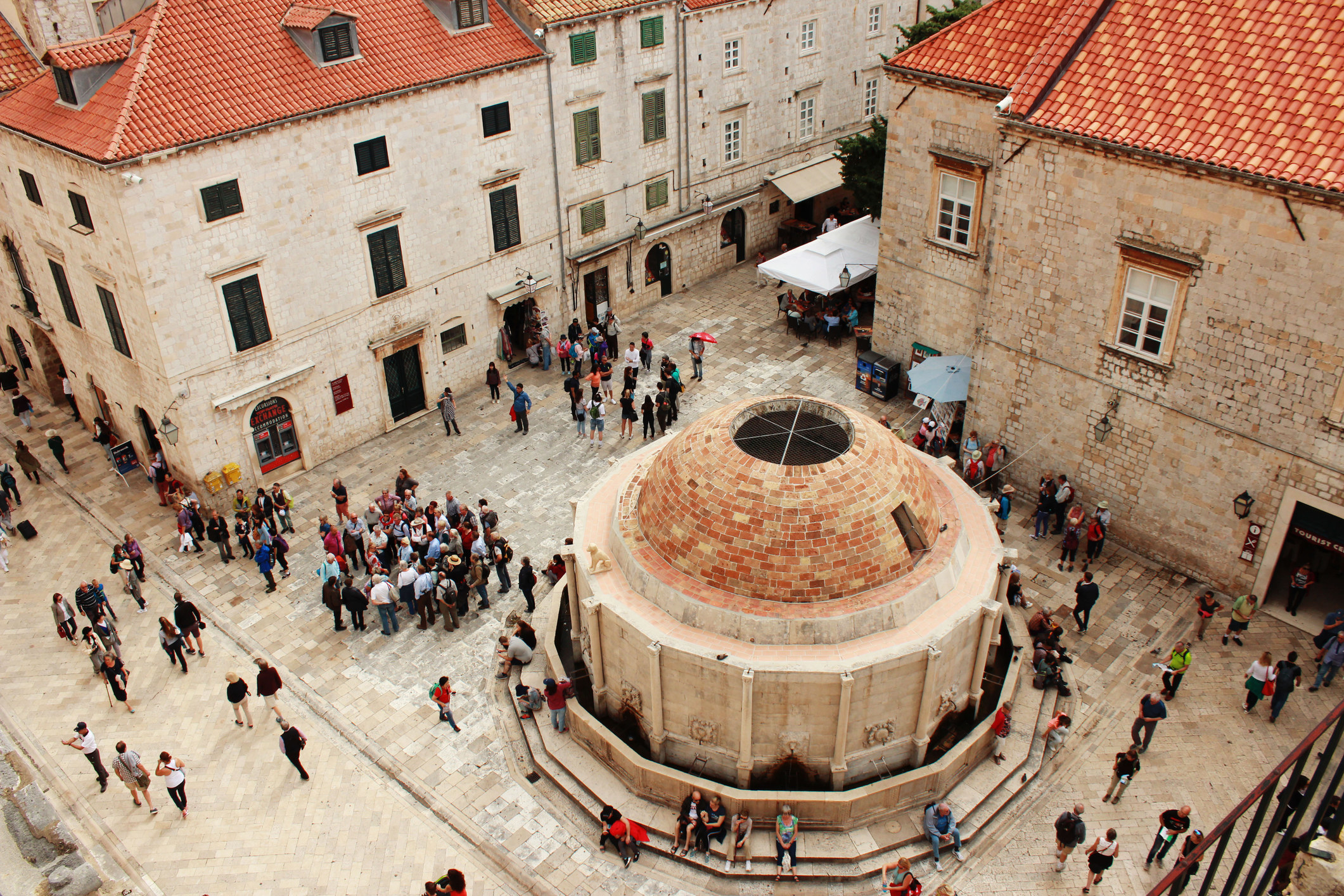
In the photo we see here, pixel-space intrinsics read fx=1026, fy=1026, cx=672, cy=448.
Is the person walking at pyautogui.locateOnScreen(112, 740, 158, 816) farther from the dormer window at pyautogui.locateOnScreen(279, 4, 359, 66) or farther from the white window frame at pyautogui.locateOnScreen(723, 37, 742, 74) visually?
the white window frame at pyautogui.locateOnScreen(723, 37, 742, 74)

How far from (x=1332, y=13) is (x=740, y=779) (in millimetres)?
18172

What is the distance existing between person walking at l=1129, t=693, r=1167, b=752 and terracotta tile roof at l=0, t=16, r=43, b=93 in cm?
3007

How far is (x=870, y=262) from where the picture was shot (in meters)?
32.2

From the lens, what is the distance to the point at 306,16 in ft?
83.0

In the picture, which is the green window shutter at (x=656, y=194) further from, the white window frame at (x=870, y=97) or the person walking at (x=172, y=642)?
the person walking at (x=172, y=642)

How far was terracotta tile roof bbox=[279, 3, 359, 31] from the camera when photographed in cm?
2505

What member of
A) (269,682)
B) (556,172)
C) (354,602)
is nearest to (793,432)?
(354,602)

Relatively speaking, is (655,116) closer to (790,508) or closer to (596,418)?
(596,418)

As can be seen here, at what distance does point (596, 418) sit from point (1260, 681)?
16809mm

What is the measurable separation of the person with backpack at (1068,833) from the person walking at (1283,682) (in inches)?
195

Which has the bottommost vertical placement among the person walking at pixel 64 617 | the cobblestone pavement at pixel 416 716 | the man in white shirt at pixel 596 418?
the cobblestone pavement at pixel 416 716

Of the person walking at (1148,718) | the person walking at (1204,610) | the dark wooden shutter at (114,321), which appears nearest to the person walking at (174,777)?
the dark wooden shutter at (114,321)

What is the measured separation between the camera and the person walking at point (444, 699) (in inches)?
776

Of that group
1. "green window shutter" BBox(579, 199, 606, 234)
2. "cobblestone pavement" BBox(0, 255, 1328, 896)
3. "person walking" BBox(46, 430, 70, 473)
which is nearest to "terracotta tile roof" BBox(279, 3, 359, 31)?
"green window shutter" BBox(579, 199, 606, 234)
